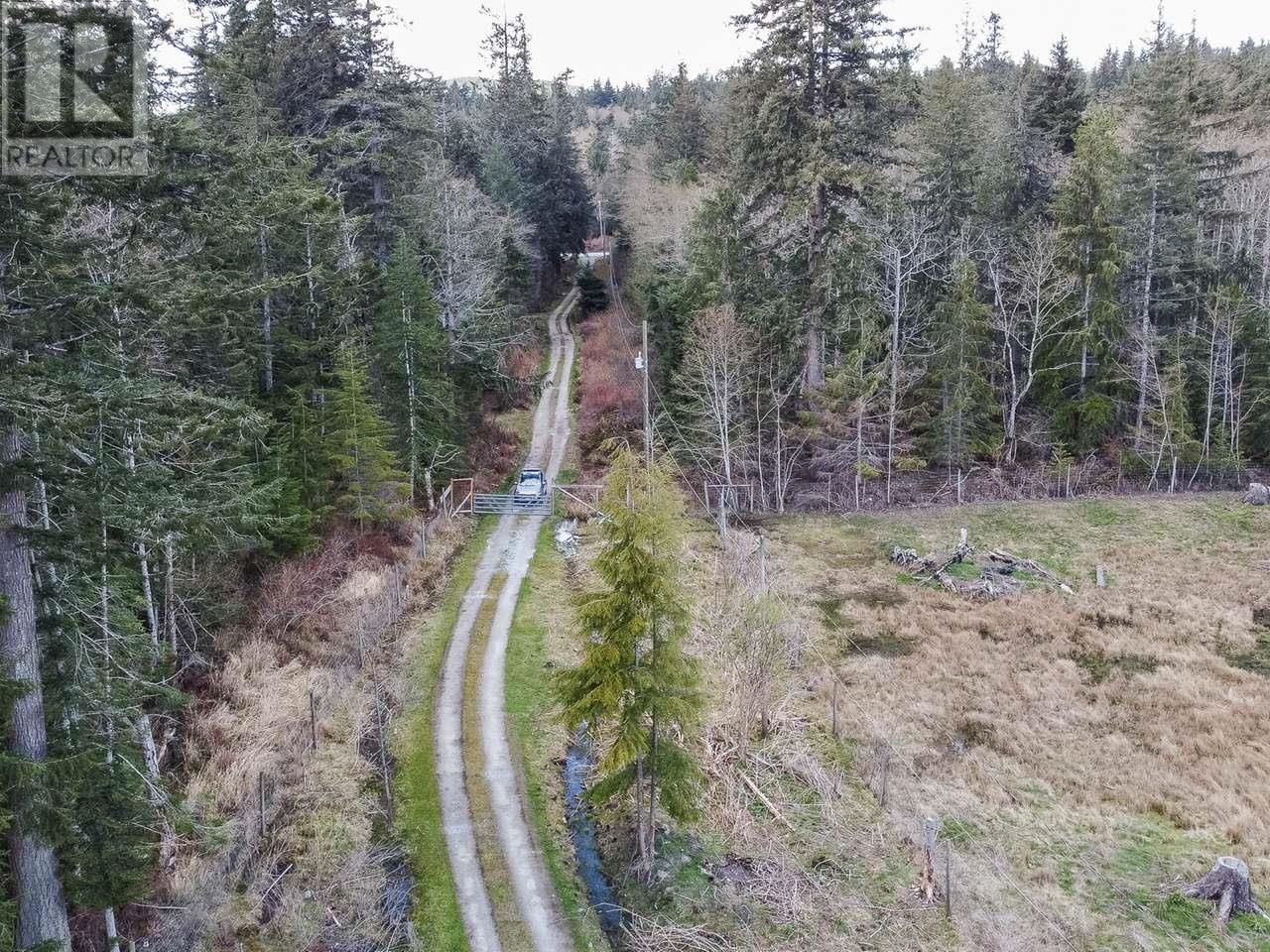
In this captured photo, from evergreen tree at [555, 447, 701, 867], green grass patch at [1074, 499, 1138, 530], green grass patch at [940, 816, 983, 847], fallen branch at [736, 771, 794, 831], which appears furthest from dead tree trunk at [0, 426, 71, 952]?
green grass patch at [1074, 499, 1138, 530]

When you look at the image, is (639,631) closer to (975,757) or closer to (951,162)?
(975,757)

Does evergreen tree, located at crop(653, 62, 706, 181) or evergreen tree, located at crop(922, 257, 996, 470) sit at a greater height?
evergreen tree, located at crop(653, 62, 706, 181)

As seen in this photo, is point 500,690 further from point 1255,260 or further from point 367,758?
point 1255,260

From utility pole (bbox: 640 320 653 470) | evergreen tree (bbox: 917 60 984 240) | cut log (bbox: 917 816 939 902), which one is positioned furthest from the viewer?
evergreen tree (bbox: 917 60 984 240)

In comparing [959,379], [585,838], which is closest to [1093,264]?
[959,379]

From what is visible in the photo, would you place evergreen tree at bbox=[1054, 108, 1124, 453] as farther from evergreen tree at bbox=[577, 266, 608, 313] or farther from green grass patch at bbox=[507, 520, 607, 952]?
evergreen tree at bbox=[577, 266, 608, 313]

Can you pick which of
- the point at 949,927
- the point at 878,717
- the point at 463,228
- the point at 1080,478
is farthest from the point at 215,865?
the point at 1080,478

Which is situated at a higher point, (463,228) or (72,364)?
(463,228)
